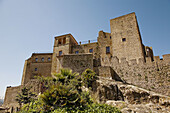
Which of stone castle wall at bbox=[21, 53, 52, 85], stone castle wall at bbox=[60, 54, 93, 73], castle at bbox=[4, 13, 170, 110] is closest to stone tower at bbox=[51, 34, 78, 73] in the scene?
castle at bbox=[4, 13, 170, 110]

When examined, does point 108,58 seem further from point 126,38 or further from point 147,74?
point 147,74

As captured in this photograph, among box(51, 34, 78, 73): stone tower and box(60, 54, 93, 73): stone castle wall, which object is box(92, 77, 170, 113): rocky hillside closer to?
box(60, 54, 93, 73): stone castle wall

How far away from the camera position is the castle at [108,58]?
17881mm

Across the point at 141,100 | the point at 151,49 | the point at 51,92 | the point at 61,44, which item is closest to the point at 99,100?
the point at 141,100

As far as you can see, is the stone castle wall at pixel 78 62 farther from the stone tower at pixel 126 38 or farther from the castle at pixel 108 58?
the stone tower at pixel 126 38

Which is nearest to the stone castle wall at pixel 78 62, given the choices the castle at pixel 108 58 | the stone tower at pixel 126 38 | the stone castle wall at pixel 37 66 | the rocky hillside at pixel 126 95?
the castle at pixel 108 58

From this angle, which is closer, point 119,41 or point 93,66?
point 93,66

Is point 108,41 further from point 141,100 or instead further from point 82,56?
point 141,100

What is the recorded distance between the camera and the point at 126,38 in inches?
902

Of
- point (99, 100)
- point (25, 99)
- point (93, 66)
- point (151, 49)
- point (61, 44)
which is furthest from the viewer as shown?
point (61, 44)

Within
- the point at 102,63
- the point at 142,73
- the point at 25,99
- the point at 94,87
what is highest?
the point at 102,63

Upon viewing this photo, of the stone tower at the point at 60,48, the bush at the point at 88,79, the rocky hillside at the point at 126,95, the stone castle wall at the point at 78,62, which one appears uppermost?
the stone tower at the point at 60,48

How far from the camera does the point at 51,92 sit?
8.38 meters

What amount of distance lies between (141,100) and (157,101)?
138 cm
